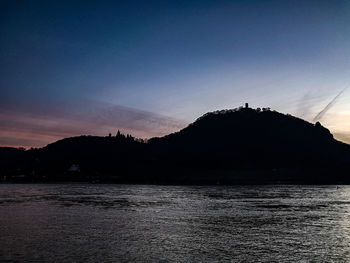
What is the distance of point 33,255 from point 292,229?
99.2 feet

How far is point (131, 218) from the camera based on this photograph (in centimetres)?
5484

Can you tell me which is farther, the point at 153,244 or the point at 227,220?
the point at 227,220

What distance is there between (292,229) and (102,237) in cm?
2324

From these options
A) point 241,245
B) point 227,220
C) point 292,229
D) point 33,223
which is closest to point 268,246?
point 241,245

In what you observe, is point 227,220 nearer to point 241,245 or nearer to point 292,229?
point 292,229

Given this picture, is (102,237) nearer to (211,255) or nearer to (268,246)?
(211,255)

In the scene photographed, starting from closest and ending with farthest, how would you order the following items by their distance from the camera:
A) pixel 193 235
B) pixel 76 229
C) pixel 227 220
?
A: 1. pixel 193 235
2. pixel 76 229
3. pixel 227 220

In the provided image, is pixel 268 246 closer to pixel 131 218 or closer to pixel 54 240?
pixel 54 240

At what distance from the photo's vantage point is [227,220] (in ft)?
172

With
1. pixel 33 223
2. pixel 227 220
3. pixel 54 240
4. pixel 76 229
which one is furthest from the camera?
pixel 227 220

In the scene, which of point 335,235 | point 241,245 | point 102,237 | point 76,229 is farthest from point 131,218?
point 335,235

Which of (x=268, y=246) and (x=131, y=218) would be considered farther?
(x=131, y=218)

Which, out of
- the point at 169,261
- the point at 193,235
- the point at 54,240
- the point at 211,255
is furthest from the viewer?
the point at 193,235

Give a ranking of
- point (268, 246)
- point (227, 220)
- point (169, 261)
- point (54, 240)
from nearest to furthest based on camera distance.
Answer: point (169, 261) → point (268, 246) → point (54, 240) → point (227, 220)
